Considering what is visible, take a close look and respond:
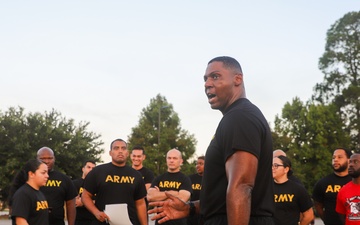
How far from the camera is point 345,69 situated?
2248 inches

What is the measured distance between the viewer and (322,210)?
1095cm

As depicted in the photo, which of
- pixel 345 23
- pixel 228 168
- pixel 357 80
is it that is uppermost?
pixel 345 23

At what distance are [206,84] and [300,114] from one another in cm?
5745

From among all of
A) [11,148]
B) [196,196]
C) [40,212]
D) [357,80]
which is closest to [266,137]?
[40,212]

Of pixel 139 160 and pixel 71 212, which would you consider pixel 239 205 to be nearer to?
pixel 71 212

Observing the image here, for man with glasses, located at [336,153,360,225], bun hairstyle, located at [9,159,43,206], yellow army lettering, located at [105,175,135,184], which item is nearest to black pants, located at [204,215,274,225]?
bun hairstyle, located at [9,159,43,206]

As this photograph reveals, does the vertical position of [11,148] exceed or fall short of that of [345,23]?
it falls short

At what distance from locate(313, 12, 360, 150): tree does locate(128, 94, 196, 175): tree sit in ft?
49.6

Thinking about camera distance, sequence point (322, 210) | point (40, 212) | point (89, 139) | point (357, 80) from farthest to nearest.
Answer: point (357, 80) → point (89, 139) → point (322, 210) → point (40, 212)

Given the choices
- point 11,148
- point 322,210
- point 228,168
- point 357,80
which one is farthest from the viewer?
point 357,80

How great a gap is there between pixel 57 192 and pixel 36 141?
93.4 ft

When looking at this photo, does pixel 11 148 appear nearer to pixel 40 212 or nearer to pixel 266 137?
pixel 40 212

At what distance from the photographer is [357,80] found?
2211 inches

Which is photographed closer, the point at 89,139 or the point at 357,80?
the point at 89,139
